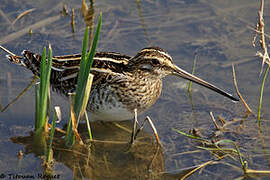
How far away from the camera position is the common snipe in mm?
5316

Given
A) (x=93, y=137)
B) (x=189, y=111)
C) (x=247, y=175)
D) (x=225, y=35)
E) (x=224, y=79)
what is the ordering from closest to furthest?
(x=247, y=175), (x=93, y=137), (x=189, y=111), (x=224, y=79), (x=225, y=35)

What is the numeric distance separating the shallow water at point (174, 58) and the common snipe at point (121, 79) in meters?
0.40

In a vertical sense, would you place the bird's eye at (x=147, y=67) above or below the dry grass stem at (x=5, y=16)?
below

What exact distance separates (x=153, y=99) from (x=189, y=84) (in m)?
0.65

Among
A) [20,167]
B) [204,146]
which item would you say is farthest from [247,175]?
[20,167]

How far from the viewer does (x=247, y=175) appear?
4586mm

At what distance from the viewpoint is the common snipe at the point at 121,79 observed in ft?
17.4

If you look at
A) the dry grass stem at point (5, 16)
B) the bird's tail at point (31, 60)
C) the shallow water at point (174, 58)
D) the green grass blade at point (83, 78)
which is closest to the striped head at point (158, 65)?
the shallow water at point (174, 58)

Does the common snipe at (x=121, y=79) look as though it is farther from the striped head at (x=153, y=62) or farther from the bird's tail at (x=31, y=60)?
the bird's tail at (x=31, y=60)

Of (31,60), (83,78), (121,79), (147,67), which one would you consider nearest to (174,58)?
(147,67)

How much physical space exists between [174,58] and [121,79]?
1505 mm

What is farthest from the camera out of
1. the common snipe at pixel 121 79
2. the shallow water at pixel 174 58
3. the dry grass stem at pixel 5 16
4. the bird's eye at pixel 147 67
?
the dry grass stem at pixel 5 16

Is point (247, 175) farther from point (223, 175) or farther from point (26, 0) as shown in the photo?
point (26, 0)

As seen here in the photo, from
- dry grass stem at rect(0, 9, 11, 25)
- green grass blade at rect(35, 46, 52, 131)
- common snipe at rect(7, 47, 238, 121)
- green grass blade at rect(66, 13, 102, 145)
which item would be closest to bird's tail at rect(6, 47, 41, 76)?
common snipe at rect(7, 47, 238, 121)
